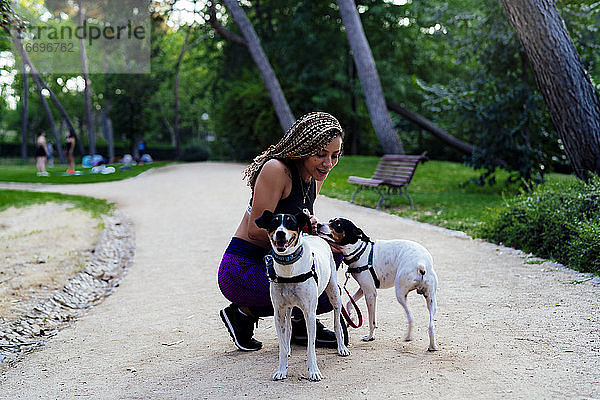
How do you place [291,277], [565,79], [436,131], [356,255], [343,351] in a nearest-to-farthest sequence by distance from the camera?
[291,277] < [343,351] < [356,255] < [565,79] < [436,131]

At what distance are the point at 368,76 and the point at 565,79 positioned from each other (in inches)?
391

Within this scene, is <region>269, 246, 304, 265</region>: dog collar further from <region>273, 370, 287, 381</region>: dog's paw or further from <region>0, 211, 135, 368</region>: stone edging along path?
<region>0, 211, 135, 368</region>: stone edging along path

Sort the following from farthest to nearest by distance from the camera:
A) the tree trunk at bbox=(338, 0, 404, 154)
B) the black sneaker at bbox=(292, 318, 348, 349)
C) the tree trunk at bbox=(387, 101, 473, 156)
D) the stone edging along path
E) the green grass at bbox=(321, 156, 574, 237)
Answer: the tree trunk at bbox=(387, 101, 473, 156) → the tree trunk at bbox=(338, 0, 404, 154) → the green grass at bbox=(321, 156, 574, 237) → the stone edging along path → the black sneaker at bbox=(292, 318, 348, 349)

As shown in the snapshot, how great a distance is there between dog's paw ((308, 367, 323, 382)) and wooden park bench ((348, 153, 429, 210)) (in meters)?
8.89

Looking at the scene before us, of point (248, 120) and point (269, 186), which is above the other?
point (248, 120)

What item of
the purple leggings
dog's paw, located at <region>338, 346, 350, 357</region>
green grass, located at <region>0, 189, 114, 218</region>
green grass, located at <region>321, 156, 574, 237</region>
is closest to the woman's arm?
the purple leggings

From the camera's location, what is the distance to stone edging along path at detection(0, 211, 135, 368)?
18.9 feet

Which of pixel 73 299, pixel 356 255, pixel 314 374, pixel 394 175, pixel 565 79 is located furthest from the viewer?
pixel 394 175

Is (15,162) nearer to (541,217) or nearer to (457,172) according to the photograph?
(457,172)

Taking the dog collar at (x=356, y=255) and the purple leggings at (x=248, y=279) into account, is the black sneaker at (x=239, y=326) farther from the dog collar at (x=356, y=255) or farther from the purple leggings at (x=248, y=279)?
the dog collar at (x=356, y=255)

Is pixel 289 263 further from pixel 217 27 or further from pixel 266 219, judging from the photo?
pixel 217 27

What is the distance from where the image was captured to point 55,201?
16.3 m

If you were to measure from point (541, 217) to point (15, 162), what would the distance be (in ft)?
135

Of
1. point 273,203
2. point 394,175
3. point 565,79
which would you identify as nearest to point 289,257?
point 273,203
